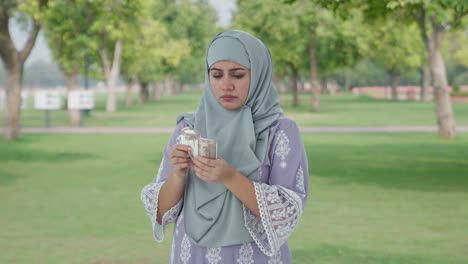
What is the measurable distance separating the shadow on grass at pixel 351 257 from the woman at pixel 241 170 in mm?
4396

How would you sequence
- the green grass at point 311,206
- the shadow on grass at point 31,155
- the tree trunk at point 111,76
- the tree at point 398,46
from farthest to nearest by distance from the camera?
the tree at point 398,46 → the tree trunk at point 111,76 → the shadow on grass at point 31,155 → the green grass at point 311,206

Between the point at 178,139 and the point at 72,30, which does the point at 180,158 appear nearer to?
the point at 178,139

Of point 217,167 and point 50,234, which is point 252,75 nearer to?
point 217,167

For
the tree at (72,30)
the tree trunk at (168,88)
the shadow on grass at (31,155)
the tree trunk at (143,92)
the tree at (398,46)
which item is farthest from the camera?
the tree trunk at (168,88)

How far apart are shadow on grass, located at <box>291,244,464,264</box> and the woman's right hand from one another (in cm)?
470

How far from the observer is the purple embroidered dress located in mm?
3207

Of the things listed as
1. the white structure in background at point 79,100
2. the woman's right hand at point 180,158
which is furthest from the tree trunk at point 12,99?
the woman's right hand at point 180,158

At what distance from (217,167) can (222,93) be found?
0.37m

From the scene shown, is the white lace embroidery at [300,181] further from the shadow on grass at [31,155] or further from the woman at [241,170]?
A: the shadow on grass at [31,155]

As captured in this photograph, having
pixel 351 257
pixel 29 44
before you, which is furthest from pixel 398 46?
pixel 351 257

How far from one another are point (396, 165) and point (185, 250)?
13.2 metres

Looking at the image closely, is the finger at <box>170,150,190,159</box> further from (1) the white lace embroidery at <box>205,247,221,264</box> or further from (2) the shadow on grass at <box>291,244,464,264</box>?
(2) the shadow on grass at <box>291,244,464,264</box>

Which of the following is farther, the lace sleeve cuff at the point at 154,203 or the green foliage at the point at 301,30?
the green foliage at the point at 301,30

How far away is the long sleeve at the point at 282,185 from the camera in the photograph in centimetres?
321
